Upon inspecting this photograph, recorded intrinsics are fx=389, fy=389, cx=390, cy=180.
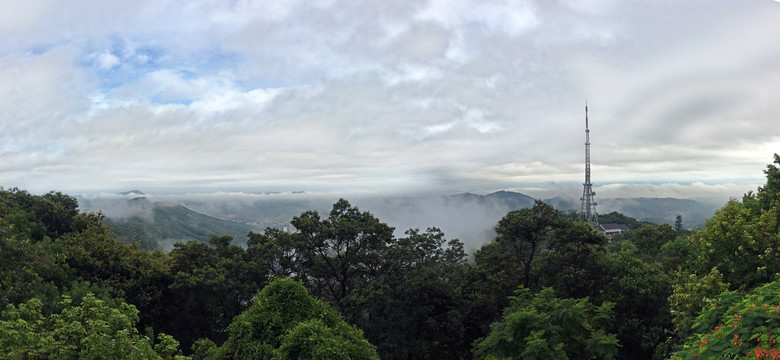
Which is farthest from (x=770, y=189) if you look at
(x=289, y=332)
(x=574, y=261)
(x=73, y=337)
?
(x=73, y=337)

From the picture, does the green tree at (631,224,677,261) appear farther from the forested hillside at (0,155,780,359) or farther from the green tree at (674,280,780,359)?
the green tree at (674,280,780,359)

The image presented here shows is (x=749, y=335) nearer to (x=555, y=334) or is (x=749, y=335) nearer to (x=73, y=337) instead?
(x=555, y=334)

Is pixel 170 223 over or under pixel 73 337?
under

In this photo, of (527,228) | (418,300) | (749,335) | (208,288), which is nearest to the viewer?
(749,335)

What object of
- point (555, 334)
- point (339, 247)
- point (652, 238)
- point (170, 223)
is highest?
point (339, 247)

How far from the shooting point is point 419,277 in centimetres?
1911

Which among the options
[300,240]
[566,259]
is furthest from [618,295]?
[300,240]

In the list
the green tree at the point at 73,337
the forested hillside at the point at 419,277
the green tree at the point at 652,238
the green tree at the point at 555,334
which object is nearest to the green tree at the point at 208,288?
the forested hillside at the point at 419,277

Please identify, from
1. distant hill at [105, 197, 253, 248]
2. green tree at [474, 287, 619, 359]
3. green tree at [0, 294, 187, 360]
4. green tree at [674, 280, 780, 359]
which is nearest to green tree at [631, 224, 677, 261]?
green tree at [474, 287, 619, 359]

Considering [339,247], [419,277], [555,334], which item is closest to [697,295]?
[555,334]

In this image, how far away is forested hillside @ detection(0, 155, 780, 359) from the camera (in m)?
13.5

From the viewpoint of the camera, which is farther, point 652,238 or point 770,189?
point 652,238

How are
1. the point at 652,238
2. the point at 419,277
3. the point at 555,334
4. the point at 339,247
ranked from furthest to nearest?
the point at 652,238
the point at 339,247
the point at 419,277
the point at 555,334

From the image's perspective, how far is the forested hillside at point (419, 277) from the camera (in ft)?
44.2
